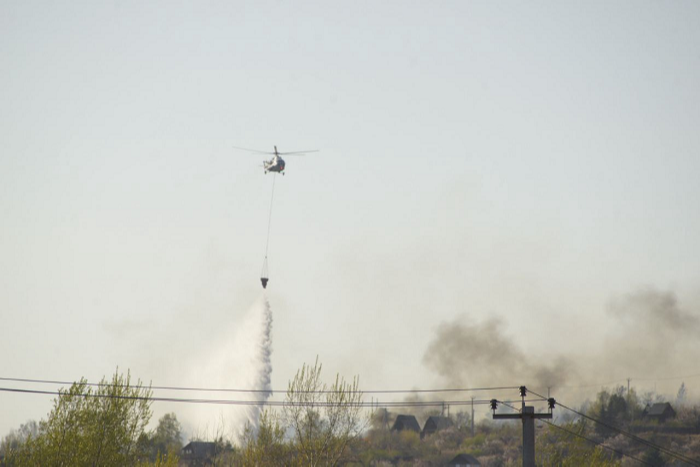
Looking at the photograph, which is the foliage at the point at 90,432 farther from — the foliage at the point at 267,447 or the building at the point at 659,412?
the building at the point at 659,412

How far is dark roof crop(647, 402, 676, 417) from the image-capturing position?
540ft

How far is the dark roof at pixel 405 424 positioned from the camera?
602 feet

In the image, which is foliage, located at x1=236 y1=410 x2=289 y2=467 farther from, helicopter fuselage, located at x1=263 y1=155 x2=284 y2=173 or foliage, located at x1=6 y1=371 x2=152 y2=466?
helicopter fuselage, located at x1=263 y1=155 x2=284 y2=173

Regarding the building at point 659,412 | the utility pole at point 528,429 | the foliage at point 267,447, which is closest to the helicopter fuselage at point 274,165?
the foliage at point 267,447

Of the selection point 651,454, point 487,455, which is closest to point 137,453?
point 651,454

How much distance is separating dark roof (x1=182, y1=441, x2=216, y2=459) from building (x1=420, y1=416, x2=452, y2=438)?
5616cm

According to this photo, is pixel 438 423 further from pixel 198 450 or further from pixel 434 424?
pixel 198 450

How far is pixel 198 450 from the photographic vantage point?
461ft

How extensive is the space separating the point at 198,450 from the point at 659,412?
286 ft

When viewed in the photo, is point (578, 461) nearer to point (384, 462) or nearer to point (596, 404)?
point (384, 462)

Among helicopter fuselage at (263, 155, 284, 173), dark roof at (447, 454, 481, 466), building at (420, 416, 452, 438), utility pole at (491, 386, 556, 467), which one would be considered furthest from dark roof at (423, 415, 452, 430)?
utility pole at (491, 386, 556, 467)

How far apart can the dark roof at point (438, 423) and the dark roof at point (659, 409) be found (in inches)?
1696

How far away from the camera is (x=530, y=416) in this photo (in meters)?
43.1

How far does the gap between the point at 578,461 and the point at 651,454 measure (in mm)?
65865
